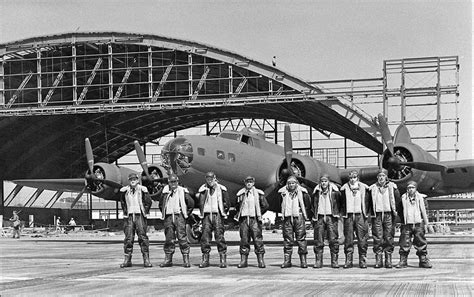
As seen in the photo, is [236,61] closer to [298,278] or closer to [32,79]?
[32,79]

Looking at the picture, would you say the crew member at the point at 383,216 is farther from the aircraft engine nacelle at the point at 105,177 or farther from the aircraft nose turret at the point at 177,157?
the aircraft engine nacelle at the point at 105,177

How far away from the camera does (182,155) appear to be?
22578 mm

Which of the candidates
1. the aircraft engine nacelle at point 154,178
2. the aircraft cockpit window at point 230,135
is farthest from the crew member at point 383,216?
the aircraft engine nacelle at point 154,178

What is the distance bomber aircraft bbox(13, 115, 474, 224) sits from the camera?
902 inches

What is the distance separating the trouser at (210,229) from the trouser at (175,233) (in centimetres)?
41

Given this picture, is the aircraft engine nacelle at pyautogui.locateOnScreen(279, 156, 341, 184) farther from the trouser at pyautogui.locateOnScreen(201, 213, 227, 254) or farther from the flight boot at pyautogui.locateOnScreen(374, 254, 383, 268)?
the flight boot at pyautogui.locateOnScreen(374, 254, 383, 268)

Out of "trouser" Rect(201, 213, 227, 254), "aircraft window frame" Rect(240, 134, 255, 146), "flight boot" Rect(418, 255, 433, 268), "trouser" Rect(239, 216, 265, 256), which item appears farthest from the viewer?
"aircraft window frame" Rect(240, 134, 255, 146)

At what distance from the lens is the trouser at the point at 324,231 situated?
48.1ft

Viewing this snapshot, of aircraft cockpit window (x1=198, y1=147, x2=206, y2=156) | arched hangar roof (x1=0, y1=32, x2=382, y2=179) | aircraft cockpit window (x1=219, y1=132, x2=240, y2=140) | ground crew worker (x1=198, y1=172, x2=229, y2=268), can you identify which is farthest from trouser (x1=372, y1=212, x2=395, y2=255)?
arched hangar roof (x1=0, y1=32, x2=382, y2=179)

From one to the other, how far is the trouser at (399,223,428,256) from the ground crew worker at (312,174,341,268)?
1.46m

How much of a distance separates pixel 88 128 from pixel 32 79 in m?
11.0

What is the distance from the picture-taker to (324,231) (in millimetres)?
14906

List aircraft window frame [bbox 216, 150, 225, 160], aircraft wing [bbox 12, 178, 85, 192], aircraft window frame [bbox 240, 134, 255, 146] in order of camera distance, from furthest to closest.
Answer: aircraft wing [bbox 12, 178, 85, 192] → aircraft window frame [bbox 240, 134, 255, 146] → aircraft window frame [bbox 216, 150, 225, 160]

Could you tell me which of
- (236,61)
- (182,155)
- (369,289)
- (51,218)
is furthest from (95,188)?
(51,218)
